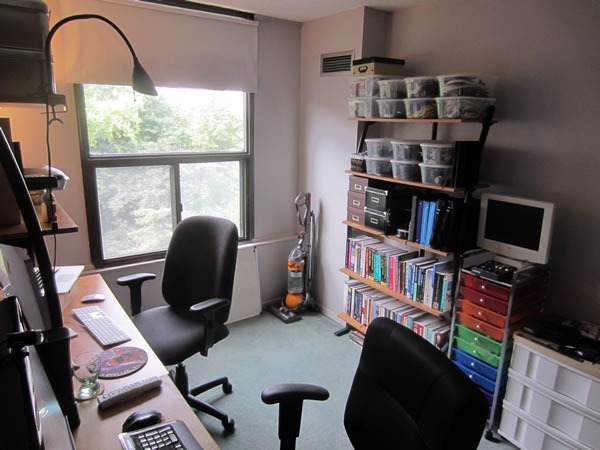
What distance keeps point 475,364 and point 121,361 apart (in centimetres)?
190

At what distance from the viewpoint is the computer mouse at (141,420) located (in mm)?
1265

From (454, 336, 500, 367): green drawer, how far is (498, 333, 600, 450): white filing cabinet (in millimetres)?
104

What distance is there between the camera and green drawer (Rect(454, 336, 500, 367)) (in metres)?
2.26

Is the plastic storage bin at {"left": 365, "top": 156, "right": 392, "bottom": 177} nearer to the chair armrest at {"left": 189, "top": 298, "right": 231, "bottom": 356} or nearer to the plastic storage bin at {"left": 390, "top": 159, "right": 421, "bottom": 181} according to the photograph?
the plastic storage bin at {"left": 390, "top": 159, "right": 421, "bottom": 181}

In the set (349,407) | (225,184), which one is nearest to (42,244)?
(349,407)

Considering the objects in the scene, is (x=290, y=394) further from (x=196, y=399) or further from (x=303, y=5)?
(x=303, y=5)

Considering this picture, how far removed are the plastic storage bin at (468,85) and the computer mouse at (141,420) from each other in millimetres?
2079

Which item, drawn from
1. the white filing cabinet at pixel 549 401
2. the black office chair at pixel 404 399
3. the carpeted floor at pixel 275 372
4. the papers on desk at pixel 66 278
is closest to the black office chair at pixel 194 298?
the carpeted floor at pixel 275 372

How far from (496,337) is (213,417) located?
5.44 ft

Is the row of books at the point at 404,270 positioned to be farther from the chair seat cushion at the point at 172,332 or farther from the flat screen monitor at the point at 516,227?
the chair seat cushion at the point at 172,332

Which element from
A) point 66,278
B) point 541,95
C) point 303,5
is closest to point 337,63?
point 303,5

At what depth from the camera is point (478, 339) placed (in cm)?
233

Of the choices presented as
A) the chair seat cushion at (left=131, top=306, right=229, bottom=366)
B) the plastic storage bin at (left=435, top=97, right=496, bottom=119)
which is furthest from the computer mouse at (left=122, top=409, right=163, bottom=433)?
the plastic storage bin at (left=435, top=97, right=496, bottom=119)

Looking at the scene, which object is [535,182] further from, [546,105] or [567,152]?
[546,105]
